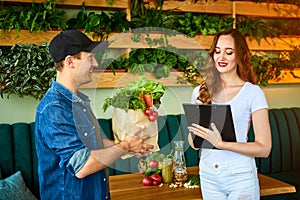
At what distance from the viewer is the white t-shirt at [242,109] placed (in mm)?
1934

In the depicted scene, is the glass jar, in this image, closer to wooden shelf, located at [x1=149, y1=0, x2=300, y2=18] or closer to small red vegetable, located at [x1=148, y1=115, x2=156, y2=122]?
small red vegetable, located at [x1=148, y1=115, x2=156, y2=122]

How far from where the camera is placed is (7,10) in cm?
296

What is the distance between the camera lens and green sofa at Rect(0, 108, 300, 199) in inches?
112

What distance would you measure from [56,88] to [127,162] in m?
0.36

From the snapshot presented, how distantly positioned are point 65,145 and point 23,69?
69.4 inches

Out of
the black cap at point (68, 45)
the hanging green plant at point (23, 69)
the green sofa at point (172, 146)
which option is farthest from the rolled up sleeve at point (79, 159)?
the hanging green plant at point (23, 69)

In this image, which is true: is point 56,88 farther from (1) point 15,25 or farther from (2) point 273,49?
(2) point 273,49

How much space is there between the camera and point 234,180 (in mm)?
1917

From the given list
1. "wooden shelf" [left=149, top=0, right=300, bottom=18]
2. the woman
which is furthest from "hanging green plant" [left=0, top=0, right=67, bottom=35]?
the woman

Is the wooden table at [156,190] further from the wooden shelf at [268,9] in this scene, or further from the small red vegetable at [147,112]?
the wooden shelf at [268,9]

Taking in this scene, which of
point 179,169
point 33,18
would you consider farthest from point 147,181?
point 33,18

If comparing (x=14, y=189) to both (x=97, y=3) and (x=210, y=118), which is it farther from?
(x=97, y=3)

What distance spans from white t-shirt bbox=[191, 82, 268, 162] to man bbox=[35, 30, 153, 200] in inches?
25.3

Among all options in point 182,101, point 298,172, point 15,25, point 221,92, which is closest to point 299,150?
point 298,172
